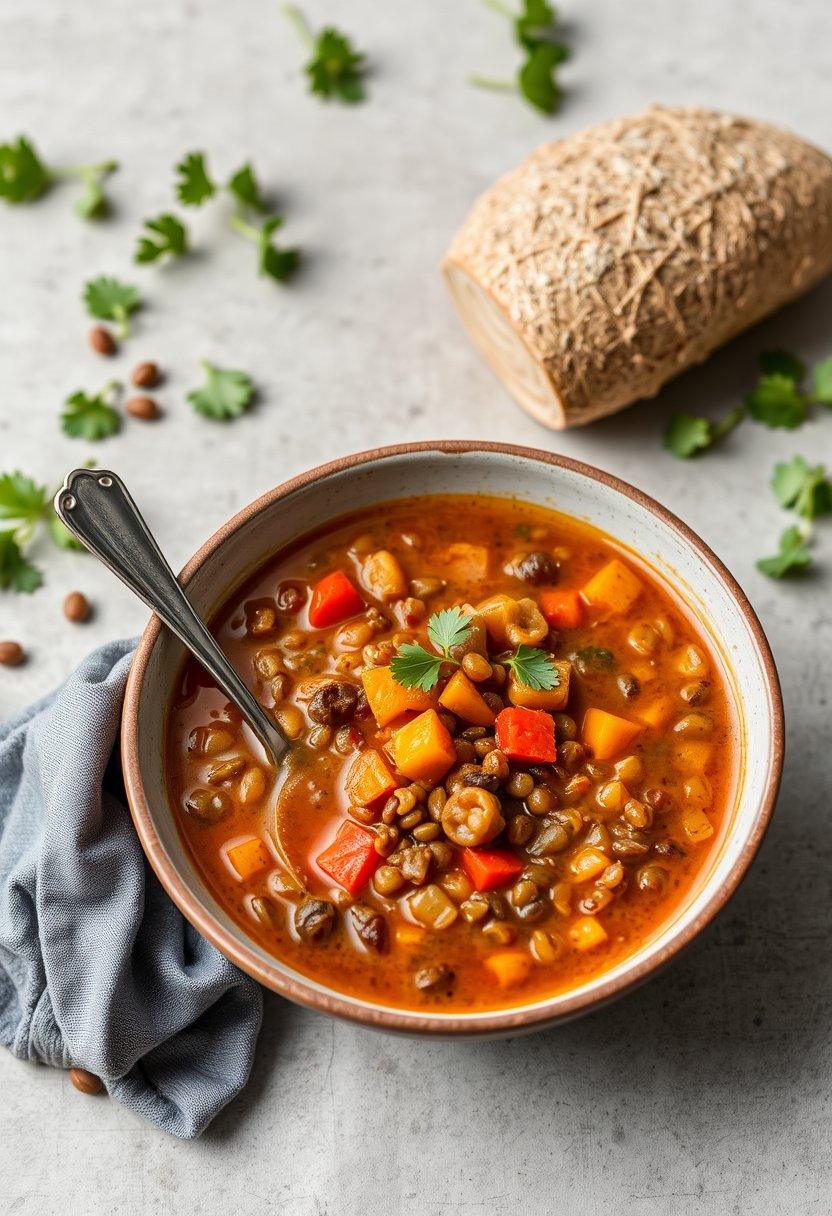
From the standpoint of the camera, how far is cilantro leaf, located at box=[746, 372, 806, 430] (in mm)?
4598

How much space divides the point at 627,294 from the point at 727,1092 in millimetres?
2601

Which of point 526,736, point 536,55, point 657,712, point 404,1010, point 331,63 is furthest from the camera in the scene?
point 331,63

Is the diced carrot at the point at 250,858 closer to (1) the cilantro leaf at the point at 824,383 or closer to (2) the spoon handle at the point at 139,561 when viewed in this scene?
(2) the spoon handle at the point at 139,561

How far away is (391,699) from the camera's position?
353 cm

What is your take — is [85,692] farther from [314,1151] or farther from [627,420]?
[627,420]

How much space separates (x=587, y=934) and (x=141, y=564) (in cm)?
159

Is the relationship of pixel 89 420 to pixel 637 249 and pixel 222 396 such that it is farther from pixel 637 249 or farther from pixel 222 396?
pixel 637 249

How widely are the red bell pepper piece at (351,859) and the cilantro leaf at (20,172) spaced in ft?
10.1

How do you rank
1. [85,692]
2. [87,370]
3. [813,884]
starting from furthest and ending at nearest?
1. [87,370]
2. [813,884]
3. [85,692]

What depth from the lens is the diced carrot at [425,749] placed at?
3.42 m

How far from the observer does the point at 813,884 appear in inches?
159

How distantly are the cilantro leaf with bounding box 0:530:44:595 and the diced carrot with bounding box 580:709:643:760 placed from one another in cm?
211

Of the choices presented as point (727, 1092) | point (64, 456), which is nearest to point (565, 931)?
point (727, 1092)

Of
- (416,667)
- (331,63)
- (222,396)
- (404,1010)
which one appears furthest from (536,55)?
(404,1010)
